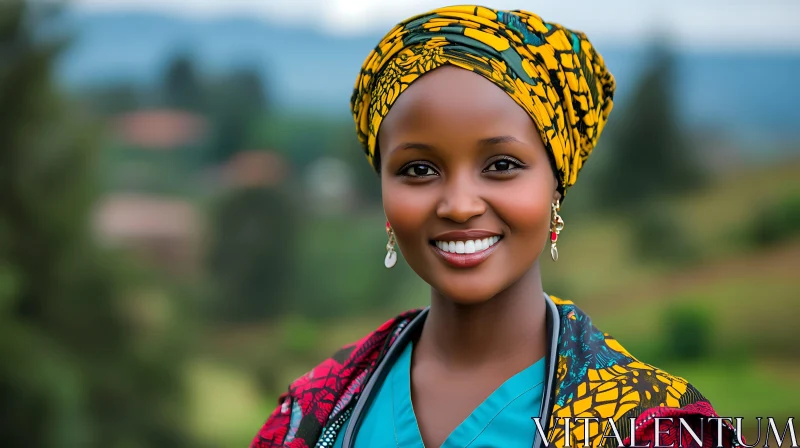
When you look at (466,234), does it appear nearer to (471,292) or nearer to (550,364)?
(471,292)

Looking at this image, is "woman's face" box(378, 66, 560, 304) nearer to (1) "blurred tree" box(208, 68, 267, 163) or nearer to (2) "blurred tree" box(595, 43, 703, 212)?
(2) "blurred tree" box(595, 43, 703, 212)

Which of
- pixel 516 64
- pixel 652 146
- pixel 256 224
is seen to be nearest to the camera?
pixel 516 64

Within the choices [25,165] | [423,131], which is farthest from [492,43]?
[25,165]

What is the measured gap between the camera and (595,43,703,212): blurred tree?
4984 millimetres

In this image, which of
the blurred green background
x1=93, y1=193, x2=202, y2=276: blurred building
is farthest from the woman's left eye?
x1=93, y1=193, x2=202, y2=276: blurred building

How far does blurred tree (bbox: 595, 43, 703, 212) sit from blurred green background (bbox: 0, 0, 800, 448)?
0.01 meters

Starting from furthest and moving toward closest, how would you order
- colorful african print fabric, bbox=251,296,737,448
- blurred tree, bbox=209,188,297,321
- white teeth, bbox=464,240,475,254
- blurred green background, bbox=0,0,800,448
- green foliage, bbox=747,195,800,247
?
Answer: blurred tree, bbox=209,188,297,321 < green foliage, bbox=747,195,800,247 < blurred green background, bbox=0,0,800,448 < white teeth, bbox=464,240,475,254 < colorful african print fabric, bbox=251,296,737,448

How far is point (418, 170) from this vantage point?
1.82 metres

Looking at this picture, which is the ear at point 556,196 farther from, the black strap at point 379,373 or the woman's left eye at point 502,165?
the black strap at point 379,373

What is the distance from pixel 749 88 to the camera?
16.3ft

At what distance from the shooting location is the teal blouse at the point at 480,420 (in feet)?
5.90

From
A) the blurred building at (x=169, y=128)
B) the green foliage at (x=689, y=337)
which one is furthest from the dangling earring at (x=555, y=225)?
the blurred building at (x=169, y=128)

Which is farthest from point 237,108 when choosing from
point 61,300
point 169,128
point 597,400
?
point 597,400

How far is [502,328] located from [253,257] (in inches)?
145
